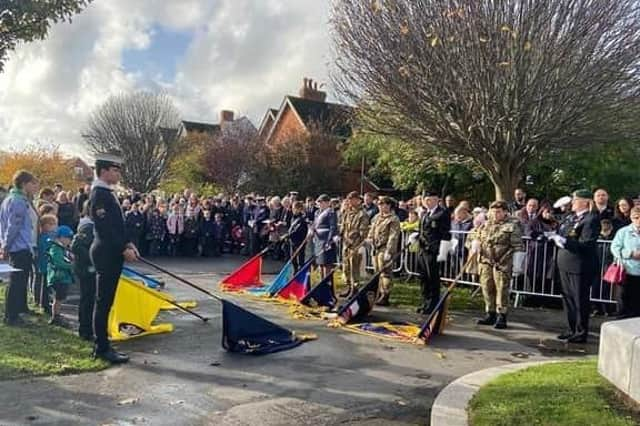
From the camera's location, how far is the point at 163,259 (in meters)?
17.2

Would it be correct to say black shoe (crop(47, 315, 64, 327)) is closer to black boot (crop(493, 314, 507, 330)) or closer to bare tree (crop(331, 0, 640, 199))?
black boot (crop(493, 314, 507, 330))

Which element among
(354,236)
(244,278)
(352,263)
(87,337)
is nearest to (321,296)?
(352,263)

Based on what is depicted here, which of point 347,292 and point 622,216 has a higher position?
point 622,216

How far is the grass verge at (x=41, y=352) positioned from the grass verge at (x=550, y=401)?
396cm

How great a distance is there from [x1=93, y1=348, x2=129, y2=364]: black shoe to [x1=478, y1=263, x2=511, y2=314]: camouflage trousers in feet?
17.1

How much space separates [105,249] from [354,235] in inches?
217

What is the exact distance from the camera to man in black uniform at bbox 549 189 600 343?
788cm

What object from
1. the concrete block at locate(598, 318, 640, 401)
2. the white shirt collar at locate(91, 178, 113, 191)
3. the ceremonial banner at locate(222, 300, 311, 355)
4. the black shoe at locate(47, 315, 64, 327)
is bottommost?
the black shoe at locate(47, 315, 64, 327)

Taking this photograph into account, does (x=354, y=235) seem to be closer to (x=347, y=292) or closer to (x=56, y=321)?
(x=347, y=292)

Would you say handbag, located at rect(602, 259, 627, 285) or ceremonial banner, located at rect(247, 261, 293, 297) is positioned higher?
handbag, located at rect(602, 259, 627, 285)

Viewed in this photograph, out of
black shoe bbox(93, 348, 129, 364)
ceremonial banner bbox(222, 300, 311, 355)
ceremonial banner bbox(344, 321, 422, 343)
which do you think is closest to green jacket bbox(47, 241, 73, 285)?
black shoe bbox(93, 348, 129, 364)

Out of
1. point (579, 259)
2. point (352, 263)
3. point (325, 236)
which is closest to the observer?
point (579, 259)

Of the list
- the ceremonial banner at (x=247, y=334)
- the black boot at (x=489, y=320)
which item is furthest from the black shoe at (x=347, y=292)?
the ceremonial banner at (x=247, y=334)

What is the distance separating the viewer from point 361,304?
8.95 m
